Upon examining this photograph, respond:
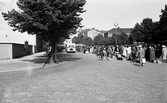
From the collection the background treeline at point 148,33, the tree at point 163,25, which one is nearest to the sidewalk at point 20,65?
the background treeline at point 148,33

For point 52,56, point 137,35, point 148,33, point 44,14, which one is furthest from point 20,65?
point 137,35

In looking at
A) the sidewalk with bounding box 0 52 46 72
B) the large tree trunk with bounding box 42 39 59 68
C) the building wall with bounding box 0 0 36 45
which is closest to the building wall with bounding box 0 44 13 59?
the sidewalk with bounding box 0 52 46 72

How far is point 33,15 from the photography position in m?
15.9

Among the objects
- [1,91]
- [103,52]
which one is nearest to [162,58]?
[103,52]

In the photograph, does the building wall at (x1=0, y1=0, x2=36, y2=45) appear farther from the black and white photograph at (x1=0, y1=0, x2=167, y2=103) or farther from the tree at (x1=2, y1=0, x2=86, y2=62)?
the tree at (x1=2, y1=0, x2=86, y2=62)

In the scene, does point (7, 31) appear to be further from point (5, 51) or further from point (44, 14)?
point (44, 14)

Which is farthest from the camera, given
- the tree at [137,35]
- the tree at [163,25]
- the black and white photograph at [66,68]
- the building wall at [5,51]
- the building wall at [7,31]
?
the tree at [137,35]

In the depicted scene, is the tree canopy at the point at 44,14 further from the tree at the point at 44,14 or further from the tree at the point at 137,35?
the tree at the point at 137,35

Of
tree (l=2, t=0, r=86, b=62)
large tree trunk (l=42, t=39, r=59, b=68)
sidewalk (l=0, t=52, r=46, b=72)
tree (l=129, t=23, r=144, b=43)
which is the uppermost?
tree (l=129, t=23, r=144, b=43)

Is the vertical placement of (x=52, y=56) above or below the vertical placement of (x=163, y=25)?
below

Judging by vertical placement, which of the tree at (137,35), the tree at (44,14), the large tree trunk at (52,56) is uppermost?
the tree at (137,35)

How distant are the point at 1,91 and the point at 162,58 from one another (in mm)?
16126

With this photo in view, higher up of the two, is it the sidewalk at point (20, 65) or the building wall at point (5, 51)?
the building wall at point (5, 51)

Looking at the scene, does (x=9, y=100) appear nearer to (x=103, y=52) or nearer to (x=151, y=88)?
(x=151, y=88)
